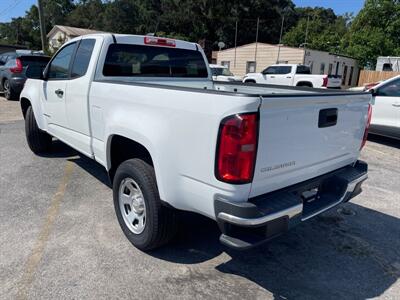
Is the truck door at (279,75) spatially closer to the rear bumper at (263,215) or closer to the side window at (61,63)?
the side window at (61,63)

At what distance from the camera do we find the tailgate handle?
8.90ft

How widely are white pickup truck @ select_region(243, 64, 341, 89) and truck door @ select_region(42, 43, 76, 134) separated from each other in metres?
15.7

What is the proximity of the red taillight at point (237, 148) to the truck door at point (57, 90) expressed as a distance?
2.86 meters

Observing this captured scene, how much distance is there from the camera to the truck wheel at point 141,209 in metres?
2.93

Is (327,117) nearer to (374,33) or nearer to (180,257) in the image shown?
(180,257)

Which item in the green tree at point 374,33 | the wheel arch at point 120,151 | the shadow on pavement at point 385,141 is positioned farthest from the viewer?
the green tree at point 374,33

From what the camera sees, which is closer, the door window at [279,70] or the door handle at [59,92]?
the door handle at [59,92]

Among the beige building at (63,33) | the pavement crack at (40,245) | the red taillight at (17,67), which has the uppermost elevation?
the beige building at (63,33)

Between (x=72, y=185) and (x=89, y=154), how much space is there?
3.19 feet

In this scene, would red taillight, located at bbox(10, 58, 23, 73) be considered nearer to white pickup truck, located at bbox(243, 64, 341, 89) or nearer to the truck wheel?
the truck wheel

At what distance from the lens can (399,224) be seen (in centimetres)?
406

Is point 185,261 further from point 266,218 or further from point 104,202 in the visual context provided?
point 104,202

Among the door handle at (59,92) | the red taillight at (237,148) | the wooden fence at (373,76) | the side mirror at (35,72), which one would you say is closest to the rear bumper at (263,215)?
the red taillight at (237,148)

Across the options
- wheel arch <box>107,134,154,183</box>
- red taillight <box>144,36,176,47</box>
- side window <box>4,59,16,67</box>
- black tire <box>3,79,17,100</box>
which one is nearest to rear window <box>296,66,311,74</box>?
side window <box>4,59,16,67</box>
